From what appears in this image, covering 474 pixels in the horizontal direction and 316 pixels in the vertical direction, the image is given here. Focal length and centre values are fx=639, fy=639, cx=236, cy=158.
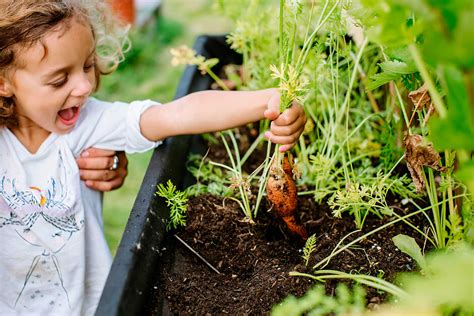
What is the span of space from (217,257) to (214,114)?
0.33 m

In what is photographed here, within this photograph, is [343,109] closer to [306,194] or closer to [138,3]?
[306,194]

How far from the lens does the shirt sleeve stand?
160cm

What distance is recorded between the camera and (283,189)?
51.3 inches

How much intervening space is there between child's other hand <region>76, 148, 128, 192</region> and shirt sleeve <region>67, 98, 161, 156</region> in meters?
0.02

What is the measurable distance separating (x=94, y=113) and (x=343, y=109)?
64cm

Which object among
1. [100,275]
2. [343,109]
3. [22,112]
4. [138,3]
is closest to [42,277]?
[100,275]

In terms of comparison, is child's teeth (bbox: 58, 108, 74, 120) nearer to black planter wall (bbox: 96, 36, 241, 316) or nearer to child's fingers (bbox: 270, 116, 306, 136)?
black planter wall (bbox: 96, 36, 241, 316)

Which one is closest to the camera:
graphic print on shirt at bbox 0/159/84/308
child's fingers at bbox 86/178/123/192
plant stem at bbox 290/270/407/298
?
plant stem at bbox 290/270/407/298

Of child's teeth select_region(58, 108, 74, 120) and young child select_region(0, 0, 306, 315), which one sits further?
child's teeth select_region(58, 108, 74, 120)

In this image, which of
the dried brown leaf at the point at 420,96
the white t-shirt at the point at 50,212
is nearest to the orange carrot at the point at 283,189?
the dried brown leaf at the point at 420,96

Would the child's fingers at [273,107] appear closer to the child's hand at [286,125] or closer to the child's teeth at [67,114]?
the child's hand at [286,125]

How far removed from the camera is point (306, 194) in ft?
5.22

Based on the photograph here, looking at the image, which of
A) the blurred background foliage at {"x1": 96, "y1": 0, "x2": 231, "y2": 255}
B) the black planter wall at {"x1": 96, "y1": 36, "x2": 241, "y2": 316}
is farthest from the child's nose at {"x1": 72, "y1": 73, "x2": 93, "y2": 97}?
the blurred background foliage at {"x1": 96, "y1": 0, "x2": 231, "y2": 255}

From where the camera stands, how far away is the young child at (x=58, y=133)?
1465mm
